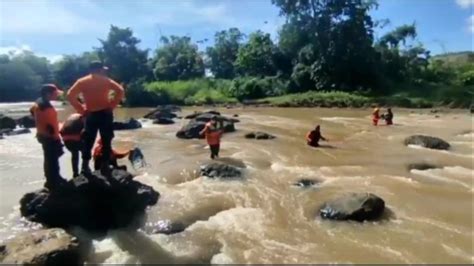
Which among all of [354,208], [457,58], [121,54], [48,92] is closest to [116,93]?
[48,92]

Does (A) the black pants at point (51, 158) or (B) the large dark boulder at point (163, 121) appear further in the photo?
(B) the large dark boulder at point (163, 121)

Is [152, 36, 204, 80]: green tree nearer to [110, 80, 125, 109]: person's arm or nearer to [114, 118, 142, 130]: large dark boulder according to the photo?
[114, 118, 142, 130]: large dark boulder

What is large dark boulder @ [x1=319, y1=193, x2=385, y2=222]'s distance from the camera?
28.0 ft

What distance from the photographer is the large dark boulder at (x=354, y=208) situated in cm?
854

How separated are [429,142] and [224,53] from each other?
57.7 m

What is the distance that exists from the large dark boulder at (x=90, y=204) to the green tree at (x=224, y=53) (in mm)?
63261

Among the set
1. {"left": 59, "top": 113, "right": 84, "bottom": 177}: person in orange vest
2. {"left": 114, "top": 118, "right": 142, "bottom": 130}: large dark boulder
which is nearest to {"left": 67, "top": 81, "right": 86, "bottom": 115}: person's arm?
{"left": 59, "top": 113, "right": 84, "bottom": 177}: person in orange vest

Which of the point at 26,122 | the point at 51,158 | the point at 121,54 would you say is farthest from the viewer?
the point at 121,54

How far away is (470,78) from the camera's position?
4847 centimetres

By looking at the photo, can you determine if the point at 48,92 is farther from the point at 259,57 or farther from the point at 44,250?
the point at 259,57

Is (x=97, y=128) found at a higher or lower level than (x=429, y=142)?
higher

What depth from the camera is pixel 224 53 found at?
72688 millimetres

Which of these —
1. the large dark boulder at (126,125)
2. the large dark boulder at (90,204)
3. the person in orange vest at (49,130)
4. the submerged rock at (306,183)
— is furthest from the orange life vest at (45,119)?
the large dark boulder at (126,125)

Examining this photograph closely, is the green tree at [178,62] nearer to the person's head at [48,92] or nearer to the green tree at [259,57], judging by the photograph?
the green tree at [259,57]
